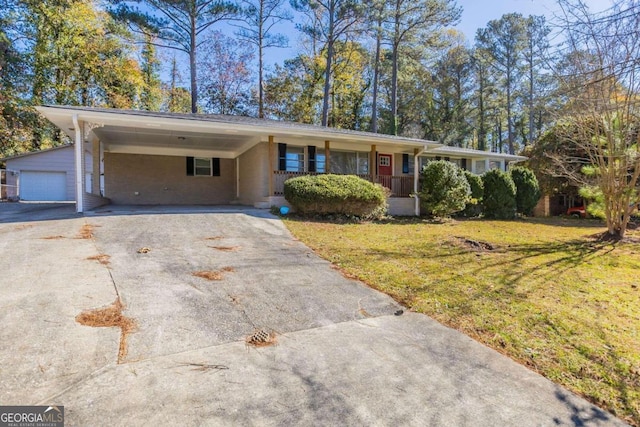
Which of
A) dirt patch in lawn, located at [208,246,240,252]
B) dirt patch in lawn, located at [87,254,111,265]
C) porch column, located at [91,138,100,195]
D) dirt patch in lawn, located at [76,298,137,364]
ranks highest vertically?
porch column, located at [91,138,100,195]

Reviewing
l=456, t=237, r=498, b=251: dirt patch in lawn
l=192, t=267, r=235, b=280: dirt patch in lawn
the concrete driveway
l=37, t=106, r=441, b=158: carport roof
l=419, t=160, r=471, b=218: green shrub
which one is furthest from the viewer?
l=419, t=160, r=471, b=218: green shrub

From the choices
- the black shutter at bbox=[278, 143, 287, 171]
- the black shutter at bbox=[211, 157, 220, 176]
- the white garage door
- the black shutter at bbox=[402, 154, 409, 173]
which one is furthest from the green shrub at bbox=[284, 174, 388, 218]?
the white garage door

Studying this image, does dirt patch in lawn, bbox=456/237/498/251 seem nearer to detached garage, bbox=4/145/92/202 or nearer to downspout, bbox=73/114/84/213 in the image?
downspout, bbox=73/114/84/213

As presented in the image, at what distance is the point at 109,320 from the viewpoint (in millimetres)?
3059

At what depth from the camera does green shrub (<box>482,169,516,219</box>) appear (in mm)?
13875

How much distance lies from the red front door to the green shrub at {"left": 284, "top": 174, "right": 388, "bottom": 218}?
4.18 meters

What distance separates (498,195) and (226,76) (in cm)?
2108

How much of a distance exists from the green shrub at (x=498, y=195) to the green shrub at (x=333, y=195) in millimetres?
5669

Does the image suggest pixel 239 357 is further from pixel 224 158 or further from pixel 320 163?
pixel 224 158

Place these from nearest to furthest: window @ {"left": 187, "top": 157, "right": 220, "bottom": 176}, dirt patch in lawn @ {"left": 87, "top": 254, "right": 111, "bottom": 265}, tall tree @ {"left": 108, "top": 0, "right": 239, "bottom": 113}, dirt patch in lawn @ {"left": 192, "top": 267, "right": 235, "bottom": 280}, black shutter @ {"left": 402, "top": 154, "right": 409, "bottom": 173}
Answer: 1. dirt patch in lawn @ {"left": 192, "top": 267, "right": 235, "bottom": 280}
2. dirt patch in lawn @ {"left": 87, "top": 254, "right": 111, "bottom": 265}
3. window @ {"left": 187, "top": 157, "right": 220, "bottom": 176}
4. black shutter @ {"left": 402, "top": 154, "right": 409, "bottom": 173}
5. tall tree @ {"left": 108, "top": 0, "right": 239, "bottom": 113}

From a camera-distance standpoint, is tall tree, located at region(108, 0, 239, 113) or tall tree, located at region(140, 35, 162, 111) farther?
tall tree, located at region(140, 35, 162, 111)

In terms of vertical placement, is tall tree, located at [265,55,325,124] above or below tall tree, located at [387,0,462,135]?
below

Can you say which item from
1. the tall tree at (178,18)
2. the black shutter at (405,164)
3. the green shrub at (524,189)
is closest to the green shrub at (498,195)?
the green shrub at (524,189)

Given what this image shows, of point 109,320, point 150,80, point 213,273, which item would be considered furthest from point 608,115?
point 150,80
